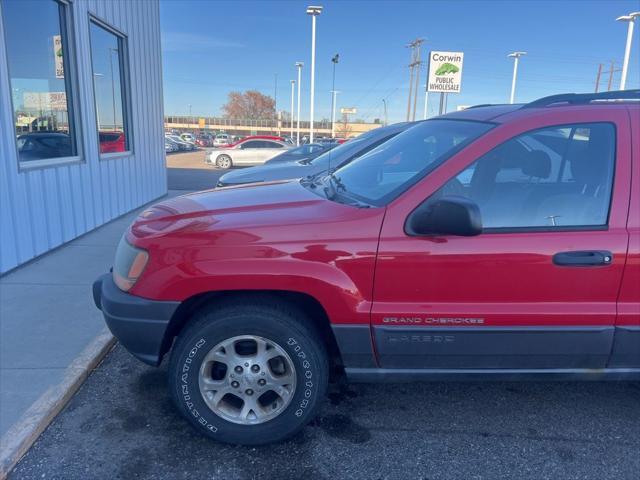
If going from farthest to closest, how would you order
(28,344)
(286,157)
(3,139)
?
1. (286,157)
2. (3,139)
3. (28,344)

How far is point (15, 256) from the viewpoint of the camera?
5145 millimetres

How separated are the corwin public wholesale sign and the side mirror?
2420 cm

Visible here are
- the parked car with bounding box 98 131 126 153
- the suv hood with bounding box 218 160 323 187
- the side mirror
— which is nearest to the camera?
the side mirror

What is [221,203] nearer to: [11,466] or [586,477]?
[11,466]

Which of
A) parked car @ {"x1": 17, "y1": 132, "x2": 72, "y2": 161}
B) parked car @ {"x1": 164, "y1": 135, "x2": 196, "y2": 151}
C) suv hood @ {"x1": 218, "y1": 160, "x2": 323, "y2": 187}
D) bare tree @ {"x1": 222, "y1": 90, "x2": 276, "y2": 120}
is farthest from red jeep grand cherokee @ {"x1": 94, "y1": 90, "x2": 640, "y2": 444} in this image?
bare tree @ {"x1": 222, "y1": 90, "x2": 276, "y2": 120}

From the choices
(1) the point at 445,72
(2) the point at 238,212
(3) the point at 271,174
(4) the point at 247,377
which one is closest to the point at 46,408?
(4) the point at 247,377

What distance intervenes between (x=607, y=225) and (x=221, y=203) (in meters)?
2.10

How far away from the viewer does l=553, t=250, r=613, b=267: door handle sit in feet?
7.73

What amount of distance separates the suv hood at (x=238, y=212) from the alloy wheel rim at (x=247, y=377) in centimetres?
61

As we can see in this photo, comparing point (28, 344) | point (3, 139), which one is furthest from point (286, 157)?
point (28, 344)

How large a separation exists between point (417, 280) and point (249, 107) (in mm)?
93128

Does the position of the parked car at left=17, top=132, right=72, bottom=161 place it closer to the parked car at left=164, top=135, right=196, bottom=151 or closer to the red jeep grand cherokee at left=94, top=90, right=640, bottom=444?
the red jeep grand cherokee at left=94, top=90, right=640, bottom=444

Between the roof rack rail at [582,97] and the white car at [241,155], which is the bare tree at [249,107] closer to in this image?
the white car at [241,155]

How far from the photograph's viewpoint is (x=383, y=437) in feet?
8.87
